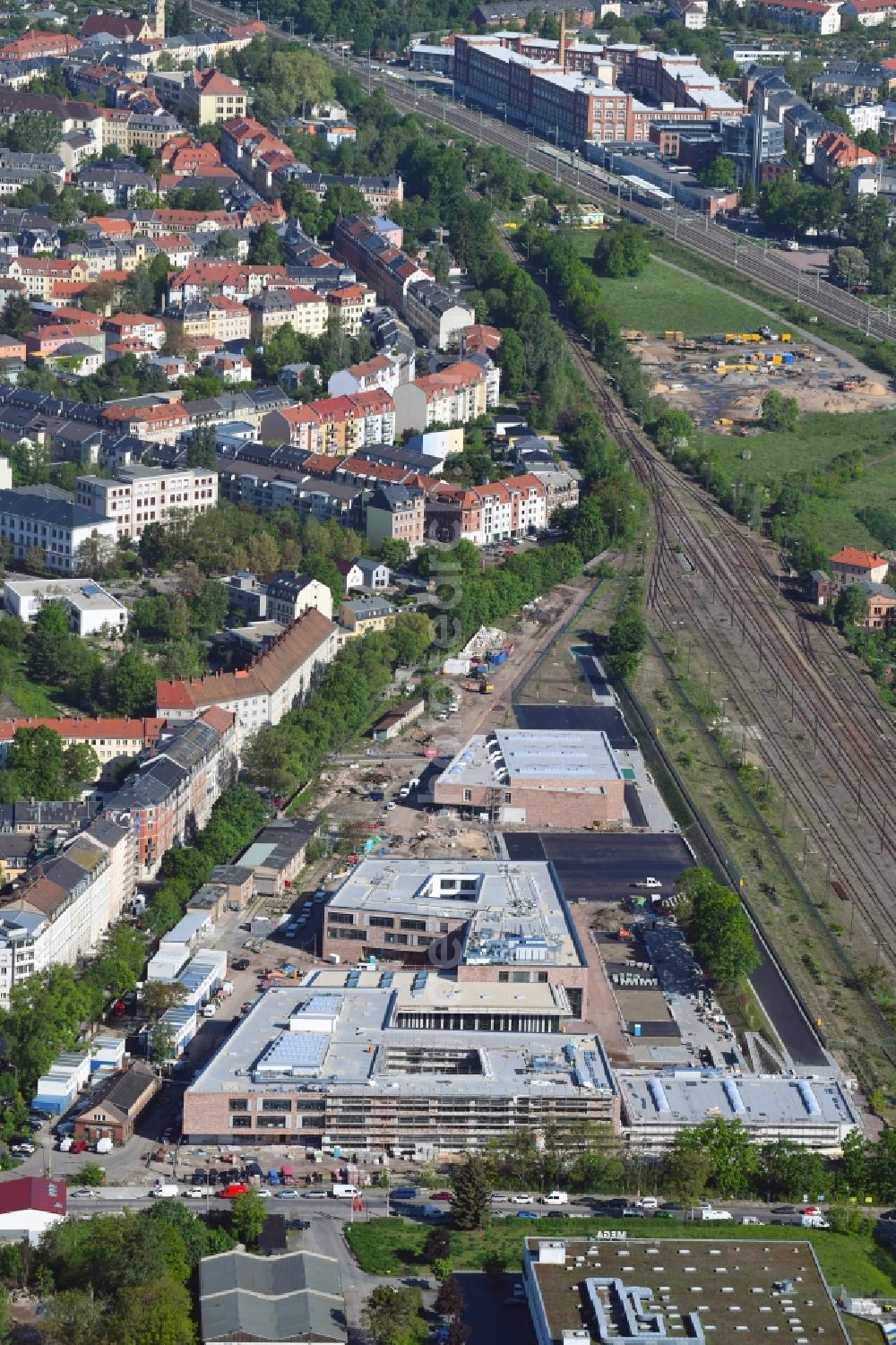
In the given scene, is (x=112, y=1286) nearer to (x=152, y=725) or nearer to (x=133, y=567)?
(x=152, y=725)

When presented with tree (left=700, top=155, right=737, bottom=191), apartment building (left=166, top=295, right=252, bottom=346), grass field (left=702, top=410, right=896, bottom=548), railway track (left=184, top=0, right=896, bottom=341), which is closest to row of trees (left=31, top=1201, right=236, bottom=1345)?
grass field (left=702, top=410, right=896, bottom=548)

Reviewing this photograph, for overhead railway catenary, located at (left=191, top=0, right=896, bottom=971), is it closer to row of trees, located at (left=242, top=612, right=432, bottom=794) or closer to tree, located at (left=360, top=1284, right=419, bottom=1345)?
row of trees, located at (left=242, top=612, right=432, bottom=794)

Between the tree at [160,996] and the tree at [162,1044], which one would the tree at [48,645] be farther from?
the tree at [162,1044]

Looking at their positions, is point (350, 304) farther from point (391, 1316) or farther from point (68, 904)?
point (391, 1316)

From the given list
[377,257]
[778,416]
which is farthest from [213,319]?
[778,416]

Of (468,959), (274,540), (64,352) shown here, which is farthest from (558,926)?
(64,352)

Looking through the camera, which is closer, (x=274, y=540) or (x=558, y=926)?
(x=558, y=926)

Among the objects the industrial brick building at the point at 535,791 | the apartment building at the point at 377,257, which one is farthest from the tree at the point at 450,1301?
the apartment building at the point at 377,257

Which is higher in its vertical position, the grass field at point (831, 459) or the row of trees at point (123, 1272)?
the grass field at point (831, 459)
